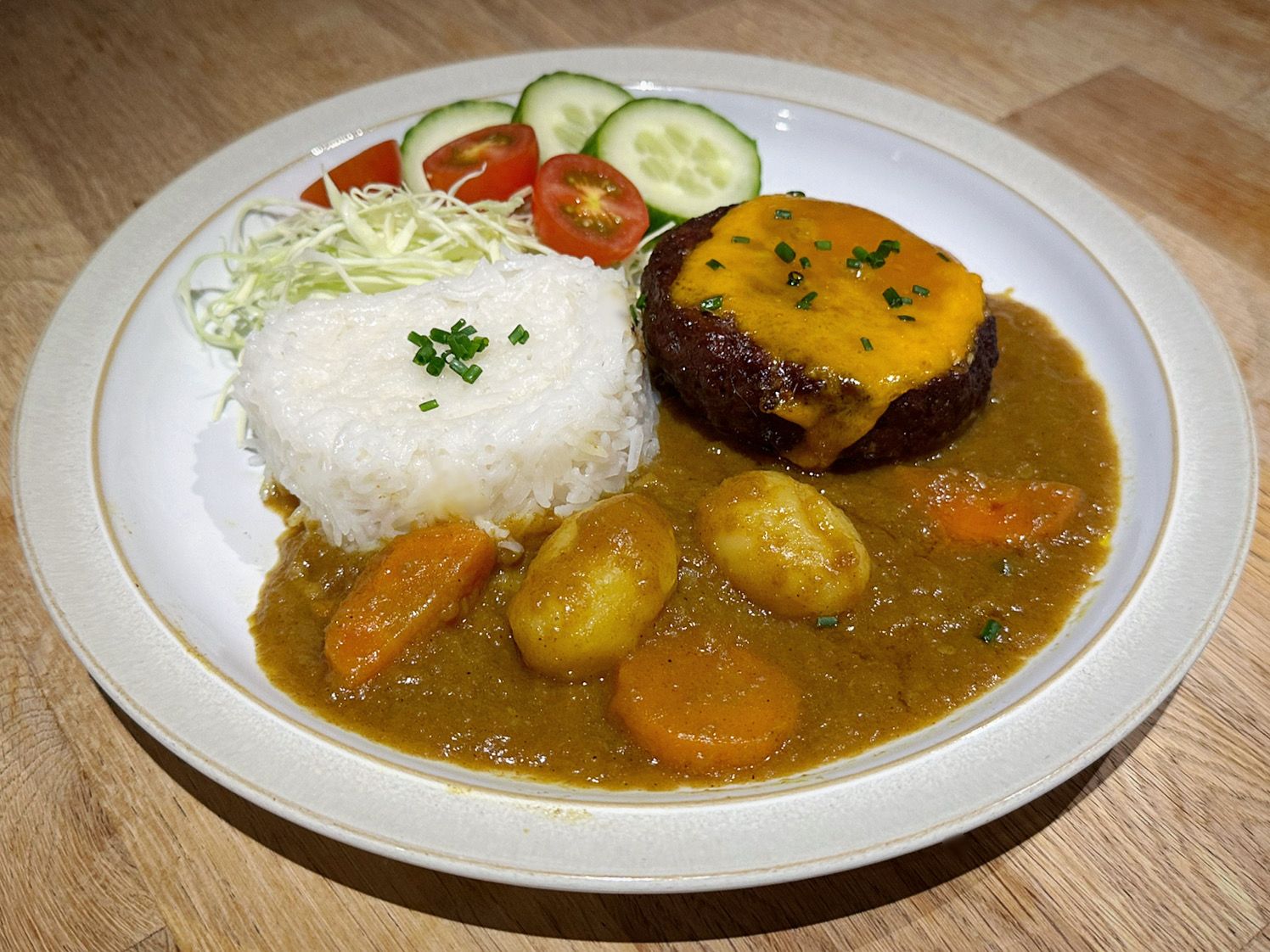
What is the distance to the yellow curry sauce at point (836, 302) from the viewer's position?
2803 mm

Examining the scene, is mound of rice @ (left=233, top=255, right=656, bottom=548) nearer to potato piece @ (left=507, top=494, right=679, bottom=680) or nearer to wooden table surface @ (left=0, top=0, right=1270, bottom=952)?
potato piece @ (left=507, top=494, right=679, bottom=680)

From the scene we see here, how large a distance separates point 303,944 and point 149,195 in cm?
312

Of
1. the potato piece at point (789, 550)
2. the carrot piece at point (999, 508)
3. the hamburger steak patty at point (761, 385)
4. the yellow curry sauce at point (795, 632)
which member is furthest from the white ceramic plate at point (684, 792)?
the hamburger steak patty at point (761, 385)

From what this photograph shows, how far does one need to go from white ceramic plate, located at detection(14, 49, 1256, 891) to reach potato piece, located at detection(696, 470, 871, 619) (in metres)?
0.43

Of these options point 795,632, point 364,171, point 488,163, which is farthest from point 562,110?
point 795,632

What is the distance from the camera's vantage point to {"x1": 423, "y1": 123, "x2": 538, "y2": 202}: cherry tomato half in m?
3.81

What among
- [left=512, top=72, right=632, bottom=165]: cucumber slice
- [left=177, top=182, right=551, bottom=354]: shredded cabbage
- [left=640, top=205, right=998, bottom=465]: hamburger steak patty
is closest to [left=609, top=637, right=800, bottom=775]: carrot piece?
[left=640, top=205, right=998, bottom=465]: hamburger steak patty

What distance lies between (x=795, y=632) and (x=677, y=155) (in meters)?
2.07

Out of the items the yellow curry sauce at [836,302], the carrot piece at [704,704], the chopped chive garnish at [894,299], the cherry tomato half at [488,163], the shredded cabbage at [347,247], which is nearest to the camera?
the carrot piece at [704,704]

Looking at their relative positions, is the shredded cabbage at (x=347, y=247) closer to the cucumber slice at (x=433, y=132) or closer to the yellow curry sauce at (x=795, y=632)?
the cucumber slice at (x=433, y=132)

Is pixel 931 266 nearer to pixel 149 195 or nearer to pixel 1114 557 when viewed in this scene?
pixel 1114 557

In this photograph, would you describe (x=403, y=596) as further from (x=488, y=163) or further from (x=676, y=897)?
(x=488, y=163)

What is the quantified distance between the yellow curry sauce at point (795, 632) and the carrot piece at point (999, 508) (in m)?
0.04

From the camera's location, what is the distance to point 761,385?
9.34ft
